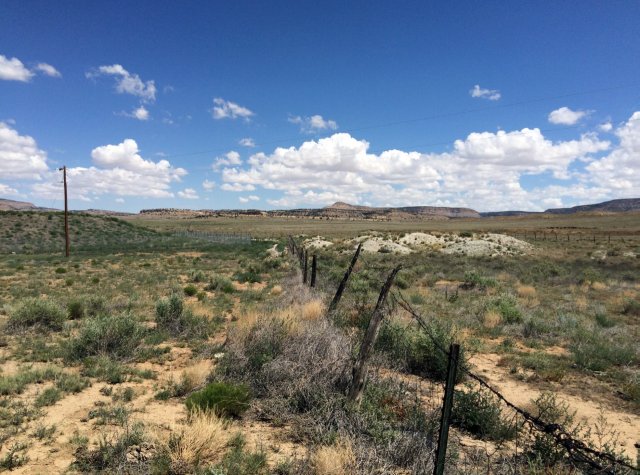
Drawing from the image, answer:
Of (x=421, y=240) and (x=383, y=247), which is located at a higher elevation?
(x=421, y=240)

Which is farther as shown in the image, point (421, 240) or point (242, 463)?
point (421, 240)

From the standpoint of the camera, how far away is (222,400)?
596cm

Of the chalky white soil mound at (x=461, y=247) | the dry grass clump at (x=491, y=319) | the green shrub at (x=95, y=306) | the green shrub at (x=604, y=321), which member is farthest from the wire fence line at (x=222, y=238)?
the green shrub at (x=604, y=321)

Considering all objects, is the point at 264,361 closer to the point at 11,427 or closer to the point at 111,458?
the point at 111,458

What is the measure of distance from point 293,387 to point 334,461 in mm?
2204

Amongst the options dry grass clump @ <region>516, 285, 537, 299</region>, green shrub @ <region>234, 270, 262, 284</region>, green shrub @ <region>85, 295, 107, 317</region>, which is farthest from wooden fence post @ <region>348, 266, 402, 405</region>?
green shrub @ <region>234, 270, 262, 284</region>

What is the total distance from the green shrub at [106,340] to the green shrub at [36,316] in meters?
2.73

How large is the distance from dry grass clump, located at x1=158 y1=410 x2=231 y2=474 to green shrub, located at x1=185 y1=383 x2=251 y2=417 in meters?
0.64

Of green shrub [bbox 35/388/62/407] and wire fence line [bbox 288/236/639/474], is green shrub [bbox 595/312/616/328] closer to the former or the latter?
wire fence line [bbox 288/236/639/474]

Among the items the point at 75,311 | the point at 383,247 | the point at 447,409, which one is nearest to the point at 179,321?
the point at 75,311

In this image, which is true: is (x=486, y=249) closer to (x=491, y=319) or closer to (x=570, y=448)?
(x=491, y=319)

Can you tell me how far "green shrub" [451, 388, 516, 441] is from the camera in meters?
5.74

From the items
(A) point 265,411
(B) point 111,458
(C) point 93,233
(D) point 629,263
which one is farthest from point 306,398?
(C) point 93,233

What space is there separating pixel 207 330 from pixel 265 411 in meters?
5.44
